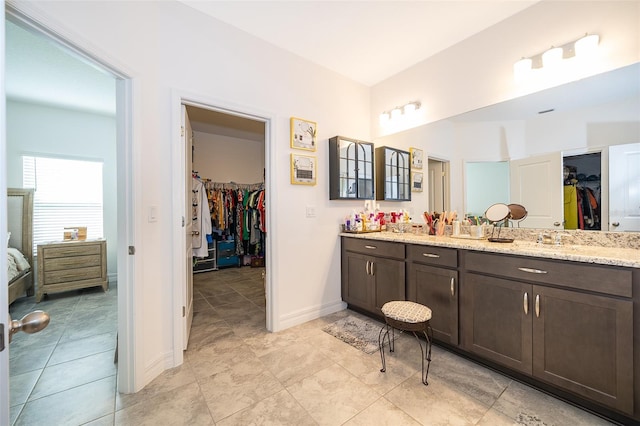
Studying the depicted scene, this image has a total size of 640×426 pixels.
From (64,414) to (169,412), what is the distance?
60 cm

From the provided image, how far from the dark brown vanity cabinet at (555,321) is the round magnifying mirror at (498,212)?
0.54m

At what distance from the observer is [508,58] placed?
2.13 meters

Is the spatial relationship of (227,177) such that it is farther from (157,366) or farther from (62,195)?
(157,366)

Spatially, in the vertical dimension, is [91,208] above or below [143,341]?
above

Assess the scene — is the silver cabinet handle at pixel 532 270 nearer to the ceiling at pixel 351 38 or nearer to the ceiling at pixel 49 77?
the ceiling at pixel 351 38

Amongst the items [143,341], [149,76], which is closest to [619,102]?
[149,76]

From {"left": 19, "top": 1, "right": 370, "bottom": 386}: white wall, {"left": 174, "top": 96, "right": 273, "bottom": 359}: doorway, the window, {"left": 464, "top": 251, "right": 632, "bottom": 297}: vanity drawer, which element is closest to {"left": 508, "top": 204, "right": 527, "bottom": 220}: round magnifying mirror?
{"left": 464, "top": 251, "right": 632, "bottom": 297}: vanity drawer

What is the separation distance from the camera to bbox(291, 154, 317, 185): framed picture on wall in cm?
251

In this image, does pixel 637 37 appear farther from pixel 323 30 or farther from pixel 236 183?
pixel 236 183

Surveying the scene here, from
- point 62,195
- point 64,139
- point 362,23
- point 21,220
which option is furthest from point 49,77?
point 362,23

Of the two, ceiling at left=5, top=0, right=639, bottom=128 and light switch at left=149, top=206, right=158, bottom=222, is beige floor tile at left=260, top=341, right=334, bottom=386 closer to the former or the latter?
light switch at left=149, top=206, right=158, bottom=222

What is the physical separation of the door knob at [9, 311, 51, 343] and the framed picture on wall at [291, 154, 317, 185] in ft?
6.60

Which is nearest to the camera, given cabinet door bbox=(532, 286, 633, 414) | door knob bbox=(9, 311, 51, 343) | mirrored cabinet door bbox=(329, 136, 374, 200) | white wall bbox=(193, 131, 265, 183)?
door knob bbox=(9, 311, 51, 343)

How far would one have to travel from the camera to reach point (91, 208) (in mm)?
3906
